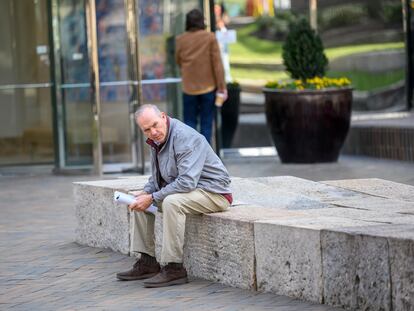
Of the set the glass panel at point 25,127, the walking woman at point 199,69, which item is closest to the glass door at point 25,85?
the glass panel at point 25,127

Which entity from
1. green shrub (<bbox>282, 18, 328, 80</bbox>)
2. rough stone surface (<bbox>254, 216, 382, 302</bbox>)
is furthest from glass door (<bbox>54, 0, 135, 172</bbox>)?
rough stone surface (<bbox>254, 216, 382, 302</bbox>)

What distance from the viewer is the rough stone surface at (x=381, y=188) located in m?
8.98

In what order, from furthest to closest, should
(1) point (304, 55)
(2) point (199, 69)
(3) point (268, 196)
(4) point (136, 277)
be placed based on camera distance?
(1) point (304, 55) → (2) point (199, 69) → (3) point (268, 196) → (4) point (136, 277)

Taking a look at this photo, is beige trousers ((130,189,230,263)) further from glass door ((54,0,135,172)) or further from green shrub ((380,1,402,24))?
green shrub ((380,1,402,24))

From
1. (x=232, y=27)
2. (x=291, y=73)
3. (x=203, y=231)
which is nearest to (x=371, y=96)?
(x=291, y=73)

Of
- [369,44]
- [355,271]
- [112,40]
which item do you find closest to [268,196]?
[355,271]

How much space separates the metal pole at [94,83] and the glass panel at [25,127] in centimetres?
86

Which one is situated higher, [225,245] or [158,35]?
[158,35]

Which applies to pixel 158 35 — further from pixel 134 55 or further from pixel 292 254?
pixel 292 254

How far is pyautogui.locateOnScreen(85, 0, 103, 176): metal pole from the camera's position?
14.2m

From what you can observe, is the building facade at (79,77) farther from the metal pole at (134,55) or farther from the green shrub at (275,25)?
the green shrub at (275,25)

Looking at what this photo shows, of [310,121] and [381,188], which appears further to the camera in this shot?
[310,121]

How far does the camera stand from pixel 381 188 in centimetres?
933

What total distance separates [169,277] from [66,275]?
931mm
